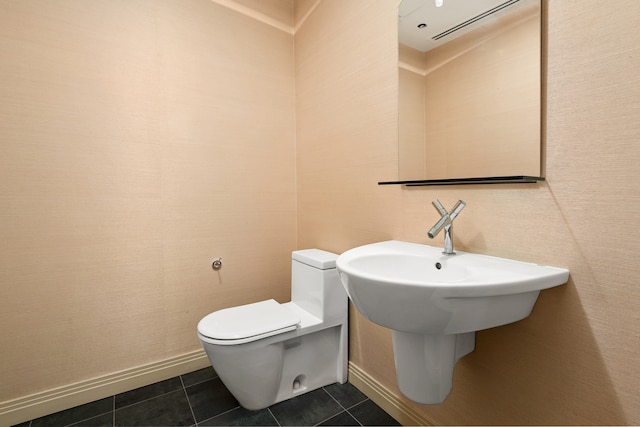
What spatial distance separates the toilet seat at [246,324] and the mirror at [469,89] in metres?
0.84

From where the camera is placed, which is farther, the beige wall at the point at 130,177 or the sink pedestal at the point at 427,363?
the beige wall at the point at 130,177

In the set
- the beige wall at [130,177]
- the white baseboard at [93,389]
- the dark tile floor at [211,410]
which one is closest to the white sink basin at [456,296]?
the dark tile floor at [211,410]

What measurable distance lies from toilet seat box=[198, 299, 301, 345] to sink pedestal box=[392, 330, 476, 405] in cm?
56

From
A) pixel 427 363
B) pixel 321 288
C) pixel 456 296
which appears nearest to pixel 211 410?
pixel 321 288

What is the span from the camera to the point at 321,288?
153 centimetres

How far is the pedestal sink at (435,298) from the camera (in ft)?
2.36

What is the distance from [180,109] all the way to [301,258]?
1068mm

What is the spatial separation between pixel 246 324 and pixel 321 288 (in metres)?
0.39

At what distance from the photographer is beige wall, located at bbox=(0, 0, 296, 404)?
1.37m

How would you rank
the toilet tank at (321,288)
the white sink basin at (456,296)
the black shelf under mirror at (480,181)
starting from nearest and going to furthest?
the white sink basin at (456,296), the black shelf under mirror at (480,181), the toilet tank at (321,288)

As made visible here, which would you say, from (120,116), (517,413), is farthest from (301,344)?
(120,116)

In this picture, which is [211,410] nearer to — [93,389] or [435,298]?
[93,389]

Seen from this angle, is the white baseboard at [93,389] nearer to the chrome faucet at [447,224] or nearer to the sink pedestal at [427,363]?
the sink pedestal at [427,363]

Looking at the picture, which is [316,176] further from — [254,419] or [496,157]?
[254,419]
